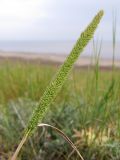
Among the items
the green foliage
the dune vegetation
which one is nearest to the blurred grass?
the dune vegetation

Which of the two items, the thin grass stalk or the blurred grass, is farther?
the blurred grass

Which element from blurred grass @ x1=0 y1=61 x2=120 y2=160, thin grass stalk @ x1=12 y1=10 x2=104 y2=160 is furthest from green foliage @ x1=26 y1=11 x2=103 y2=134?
blurred grass @ x1=0 y1=61 x2=120 y2=160

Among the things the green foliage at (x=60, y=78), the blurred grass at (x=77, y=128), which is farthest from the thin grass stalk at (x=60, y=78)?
the blurred grass at (x=77, y=128)

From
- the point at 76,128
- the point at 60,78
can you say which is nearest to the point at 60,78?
the point at 60,78

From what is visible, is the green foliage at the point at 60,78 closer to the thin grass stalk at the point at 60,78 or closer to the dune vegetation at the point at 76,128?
the thin grass stalk at the point at 60,78

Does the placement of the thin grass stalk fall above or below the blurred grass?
above

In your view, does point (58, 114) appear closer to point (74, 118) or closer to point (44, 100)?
point (74, 118)

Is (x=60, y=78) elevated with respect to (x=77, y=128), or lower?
elevated

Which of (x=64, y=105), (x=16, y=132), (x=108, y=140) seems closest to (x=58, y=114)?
(x=64, y=105)

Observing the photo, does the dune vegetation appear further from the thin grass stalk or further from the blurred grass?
the thin grass stalk

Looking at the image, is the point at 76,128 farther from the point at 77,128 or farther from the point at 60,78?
the point at 60,78

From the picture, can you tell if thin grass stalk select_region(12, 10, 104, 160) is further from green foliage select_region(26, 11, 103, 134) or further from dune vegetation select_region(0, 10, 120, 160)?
dune vegetation select_region(0, 10, 120, 160)
